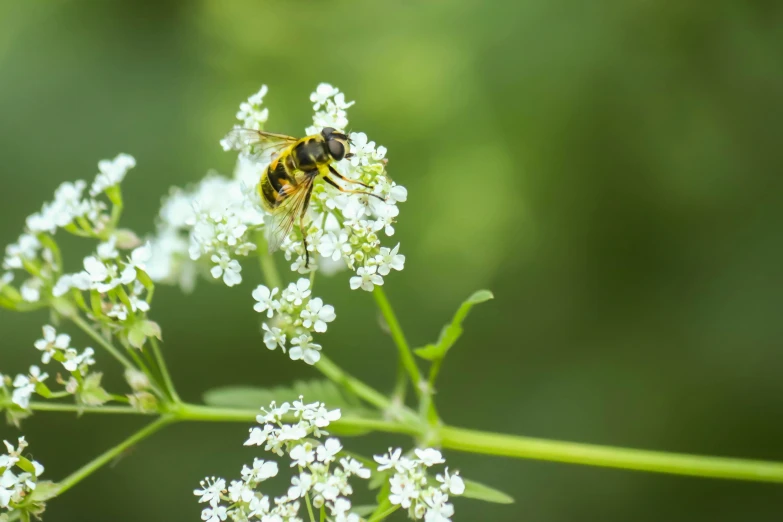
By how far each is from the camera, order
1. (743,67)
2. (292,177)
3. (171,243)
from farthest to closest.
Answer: (743,67) < (171,243) < (292,177)

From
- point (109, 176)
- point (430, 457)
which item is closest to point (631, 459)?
point (430, 457)

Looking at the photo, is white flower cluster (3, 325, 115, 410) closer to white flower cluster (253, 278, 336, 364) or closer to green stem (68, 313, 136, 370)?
green stem (68, 313, 136, 370)

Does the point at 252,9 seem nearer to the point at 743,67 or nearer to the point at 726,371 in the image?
the point at 743,67

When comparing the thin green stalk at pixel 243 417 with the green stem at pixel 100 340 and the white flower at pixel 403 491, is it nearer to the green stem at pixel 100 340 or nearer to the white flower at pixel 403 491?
the green stem at pixel 100 340

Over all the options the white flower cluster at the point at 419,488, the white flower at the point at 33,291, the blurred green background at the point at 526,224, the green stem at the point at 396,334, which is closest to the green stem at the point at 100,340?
the white flower at the point at 33,291

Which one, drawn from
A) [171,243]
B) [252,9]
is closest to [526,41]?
[252,9]

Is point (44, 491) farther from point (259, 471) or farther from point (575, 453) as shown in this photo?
point (575, 453)

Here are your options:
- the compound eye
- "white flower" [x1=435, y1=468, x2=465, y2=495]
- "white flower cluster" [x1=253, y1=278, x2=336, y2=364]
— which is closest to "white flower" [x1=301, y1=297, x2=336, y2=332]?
"white flower cluster" [x1=253, y1=278, x2=336, y2=364]
